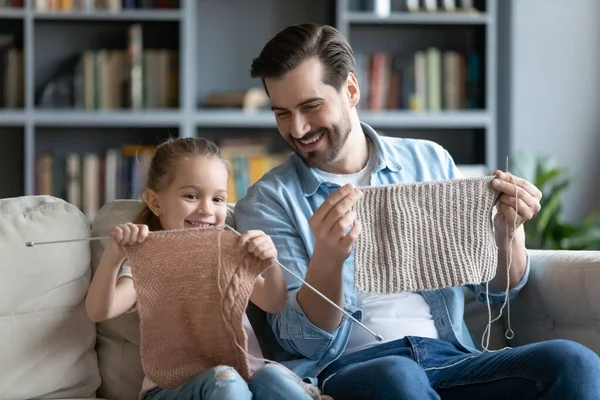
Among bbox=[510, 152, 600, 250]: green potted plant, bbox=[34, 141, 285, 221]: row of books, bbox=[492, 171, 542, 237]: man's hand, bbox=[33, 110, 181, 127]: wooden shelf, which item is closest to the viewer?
bbox=[492, 171, 542, 237]: man's hand

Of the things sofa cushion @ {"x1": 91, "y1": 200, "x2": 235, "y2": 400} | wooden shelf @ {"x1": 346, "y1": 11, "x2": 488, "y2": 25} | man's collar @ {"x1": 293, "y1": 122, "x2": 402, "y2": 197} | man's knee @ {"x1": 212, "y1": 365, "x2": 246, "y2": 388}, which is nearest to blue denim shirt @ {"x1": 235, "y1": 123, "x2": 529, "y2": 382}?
man's collar @ {"x1": 293, "y1": 122, "x2": 402, "y2": 197}

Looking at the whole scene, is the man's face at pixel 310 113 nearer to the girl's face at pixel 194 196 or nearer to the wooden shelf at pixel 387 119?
the girl's face at pixel 194 196

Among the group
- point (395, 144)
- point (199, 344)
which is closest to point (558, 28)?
point (395, 144)

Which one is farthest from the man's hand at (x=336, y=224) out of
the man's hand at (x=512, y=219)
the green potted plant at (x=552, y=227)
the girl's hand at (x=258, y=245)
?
the green potted plant at (x=552, y=227)

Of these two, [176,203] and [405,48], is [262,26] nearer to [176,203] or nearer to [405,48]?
[405,48]

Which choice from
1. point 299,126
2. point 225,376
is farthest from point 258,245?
point 299,126

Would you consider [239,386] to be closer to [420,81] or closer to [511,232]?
[511,232]

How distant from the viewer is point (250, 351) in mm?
1962

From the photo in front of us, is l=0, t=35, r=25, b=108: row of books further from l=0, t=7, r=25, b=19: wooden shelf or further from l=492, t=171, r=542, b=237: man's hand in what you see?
l=492, t=171, r=542, b=237: man's hand

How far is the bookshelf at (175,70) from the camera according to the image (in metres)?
4.16

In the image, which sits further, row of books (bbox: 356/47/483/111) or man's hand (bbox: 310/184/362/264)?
row of books (bbox: 356/47/483/111)

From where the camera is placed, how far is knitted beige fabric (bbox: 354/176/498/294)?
1899 millimetres

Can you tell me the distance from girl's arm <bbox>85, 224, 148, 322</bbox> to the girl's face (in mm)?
172

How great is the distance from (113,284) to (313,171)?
53 centimetres
